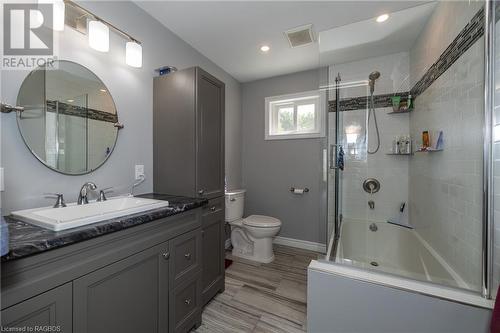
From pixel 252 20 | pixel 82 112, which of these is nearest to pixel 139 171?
pixel 82 112

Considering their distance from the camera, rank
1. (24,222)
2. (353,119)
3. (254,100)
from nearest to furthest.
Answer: (24,222) → (353,119) → (254,100)

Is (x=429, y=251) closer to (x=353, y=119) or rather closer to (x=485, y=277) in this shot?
(x=485, y=277)

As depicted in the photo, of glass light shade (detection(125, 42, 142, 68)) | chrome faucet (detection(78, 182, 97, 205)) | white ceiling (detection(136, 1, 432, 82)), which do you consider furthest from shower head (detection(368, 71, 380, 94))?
chrome faucet (detection(78, 182, 97, 205))

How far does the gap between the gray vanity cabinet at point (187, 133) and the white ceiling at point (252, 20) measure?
1.73 feet

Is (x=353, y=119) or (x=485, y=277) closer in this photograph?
(x=485, y=277)

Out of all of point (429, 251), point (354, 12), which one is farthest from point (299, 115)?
point (429, 251)

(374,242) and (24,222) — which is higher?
(24,222)

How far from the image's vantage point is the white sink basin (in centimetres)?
86

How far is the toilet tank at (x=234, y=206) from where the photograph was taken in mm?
2590

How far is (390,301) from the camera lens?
1029 mm

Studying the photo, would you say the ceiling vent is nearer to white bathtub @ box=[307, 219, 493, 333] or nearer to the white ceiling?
the white ceiling

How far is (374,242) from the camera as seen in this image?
2.08 metres

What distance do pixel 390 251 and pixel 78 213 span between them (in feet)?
8.23

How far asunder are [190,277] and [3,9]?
1793mm
